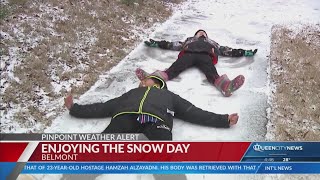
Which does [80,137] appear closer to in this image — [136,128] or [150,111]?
[136,128]

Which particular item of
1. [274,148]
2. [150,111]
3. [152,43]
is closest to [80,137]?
[150,111]

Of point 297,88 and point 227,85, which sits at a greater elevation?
point 297,88

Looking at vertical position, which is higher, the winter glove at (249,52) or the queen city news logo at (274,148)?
the queen city news logo at (274,148)

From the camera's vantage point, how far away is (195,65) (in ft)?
16.3

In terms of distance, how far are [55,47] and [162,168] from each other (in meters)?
2.60

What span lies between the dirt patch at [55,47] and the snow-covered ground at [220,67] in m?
0.18

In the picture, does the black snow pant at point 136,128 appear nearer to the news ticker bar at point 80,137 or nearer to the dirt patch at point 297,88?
the news ticker bar at point 80,137

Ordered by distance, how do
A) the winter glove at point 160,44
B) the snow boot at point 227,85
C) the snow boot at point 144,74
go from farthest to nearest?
1. the winter glove at point 160,44
2. the snow boot at point 144,74
3. the snow boot at point 227,85

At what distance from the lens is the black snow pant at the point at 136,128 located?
99.0 inches

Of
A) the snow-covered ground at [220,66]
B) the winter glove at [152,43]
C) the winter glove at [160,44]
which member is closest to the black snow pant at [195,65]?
the snow-covered ground at [220,66]

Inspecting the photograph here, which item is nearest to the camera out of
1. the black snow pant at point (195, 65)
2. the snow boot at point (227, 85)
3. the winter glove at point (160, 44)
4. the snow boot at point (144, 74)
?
the snow boot at point (227, 85)

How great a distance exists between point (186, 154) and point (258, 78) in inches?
98.1

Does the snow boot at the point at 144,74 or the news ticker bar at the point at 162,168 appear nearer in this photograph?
the news ticker bar at the point at 162,168

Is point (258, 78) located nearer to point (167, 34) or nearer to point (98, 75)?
point (98, 75)
